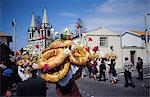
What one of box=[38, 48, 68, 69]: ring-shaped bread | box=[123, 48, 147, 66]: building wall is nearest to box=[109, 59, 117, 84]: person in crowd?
box=[38, 48, 68, 69]: ring-shaped bread

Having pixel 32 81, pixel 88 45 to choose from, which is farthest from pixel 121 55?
pixel 32 81

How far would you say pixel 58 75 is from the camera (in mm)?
4906

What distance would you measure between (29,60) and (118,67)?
1172 cm

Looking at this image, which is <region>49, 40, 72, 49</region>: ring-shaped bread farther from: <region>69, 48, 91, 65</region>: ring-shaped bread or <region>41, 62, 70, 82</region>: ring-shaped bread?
<region>41, 62, 70, 82</region>: ring-shaped bread

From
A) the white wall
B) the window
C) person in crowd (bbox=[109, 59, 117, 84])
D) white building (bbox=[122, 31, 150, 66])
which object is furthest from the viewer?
the white wall

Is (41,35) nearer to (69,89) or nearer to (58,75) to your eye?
(58,75)

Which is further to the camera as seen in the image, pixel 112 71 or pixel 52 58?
pixel 112 71

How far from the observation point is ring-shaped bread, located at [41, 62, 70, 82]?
16.0ft

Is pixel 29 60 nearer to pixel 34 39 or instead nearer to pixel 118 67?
pixel 34 39

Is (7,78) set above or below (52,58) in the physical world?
below

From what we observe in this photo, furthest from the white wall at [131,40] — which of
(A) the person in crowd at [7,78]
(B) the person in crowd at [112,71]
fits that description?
(A) the person in crowd at [7,78]

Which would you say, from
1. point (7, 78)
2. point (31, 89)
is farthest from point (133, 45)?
point (31, 89)

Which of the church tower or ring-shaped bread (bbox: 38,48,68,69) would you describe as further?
the church tower

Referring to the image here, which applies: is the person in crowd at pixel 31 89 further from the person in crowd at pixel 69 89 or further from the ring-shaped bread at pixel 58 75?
the person in crowd at pixel 69 89
